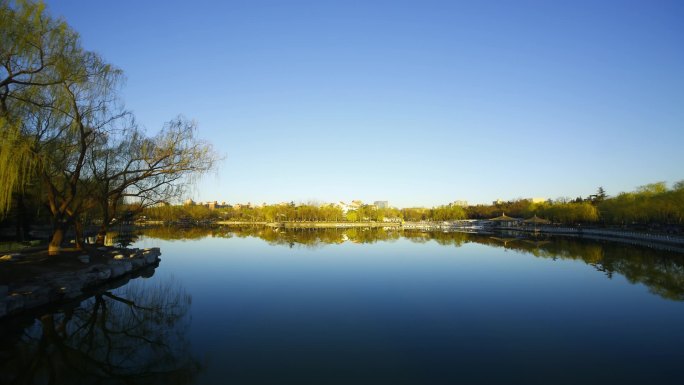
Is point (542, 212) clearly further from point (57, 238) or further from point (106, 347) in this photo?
point (106, 347)

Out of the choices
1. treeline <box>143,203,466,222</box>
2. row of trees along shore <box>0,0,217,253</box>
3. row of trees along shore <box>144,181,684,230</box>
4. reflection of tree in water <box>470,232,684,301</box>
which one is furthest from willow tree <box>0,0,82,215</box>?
treeline <box>143,203,466,222</box>

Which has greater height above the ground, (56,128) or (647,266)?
(56,128)

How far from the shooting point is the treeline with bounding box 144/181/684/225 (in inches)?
1750

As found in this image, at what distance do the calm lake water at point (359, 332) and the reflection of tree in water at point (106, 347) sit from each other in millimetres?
33

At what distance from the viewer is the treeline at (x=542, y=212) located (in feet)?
146

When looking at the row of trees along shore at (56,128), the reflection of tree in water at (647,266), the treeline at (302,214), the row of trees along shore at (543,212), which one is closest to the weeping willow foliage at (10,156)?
the row of trees along shore at (56,128)

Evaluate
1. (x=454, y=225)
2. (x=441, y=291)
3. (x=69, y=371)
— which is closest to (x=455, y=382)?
(x=69, y=371)

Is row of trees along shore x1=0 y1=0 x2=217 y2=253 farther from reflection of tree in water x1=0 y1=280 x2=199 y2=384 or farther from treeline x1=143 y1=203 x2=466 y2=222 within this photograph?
treeline x1=143 y1=203 x2=466 y2=222

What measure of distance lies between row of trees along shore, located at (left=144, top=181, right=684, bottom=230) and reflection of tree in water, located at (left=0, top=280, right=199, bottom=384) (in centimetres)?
1532

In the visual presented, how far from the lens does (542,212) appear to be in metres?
79.0

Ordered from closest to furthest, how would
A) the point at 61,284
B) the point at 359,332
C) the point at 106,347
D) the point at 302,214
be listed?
1. the point at 106,347
2. the point at 359,332
3. the point at 61,284
4. the point at 302,214

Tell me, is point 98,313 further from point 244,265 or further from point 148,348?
point 244,265

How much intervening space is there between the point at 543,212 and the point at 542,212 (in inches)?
30.4

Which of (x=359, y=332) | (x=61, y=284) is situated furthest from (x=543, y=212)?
(x=61, y=284)
